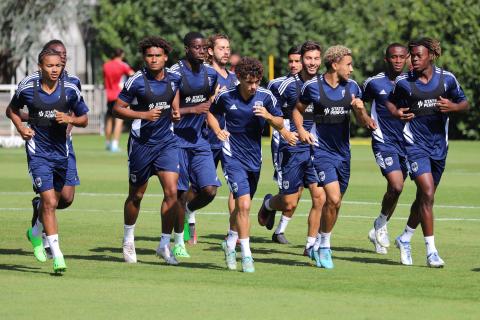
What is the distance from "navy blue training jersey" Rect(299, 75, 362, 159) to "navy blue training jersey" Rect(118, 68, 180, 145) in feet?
4.54

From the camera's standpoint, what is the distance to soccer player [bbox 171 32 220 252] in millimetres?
15766

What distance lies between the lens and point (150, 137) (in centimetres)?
1459

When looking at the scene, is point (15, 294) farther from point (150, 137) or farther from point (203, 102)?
point (203, 102)

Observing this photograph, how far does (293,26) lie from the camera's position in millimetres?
40406

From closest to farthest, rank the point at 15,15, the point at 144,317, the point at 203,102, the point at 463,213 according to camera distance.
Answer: the point at 144,317, the point at 203,102, the point at 463,213, the point at 15,15

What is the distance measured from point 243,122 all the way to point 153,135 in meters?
0.95

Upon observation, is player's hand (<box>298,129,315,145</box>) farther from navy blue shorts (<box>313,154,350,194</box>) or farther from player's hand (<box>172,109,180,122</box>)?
player's hand (<box>172,109,180,122</box>)

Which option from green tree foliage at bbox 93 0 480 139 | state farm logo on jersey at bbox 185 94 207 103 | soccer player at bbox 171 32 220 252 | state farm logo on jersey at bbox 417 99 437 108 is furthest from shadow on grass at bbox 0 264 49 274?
green tree foliage at bbox 93 0 480 139

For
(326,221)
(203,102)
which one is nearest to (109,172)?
(203,102)

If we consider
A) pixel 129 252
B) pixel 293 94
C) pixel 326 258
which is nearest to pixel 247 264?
pixel 326 258

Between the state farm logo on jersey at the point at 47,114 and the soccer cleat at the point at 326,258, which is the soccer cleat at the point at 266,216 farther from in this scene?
the state farm logo on jersey at the point at 47,114

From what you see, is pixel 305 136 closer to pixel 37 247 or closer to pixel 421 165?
pixel 421 165

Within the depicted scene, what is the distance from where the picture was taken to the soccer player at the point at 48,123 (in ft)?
45.1

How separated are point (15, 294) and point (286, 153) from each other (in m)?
4.75
